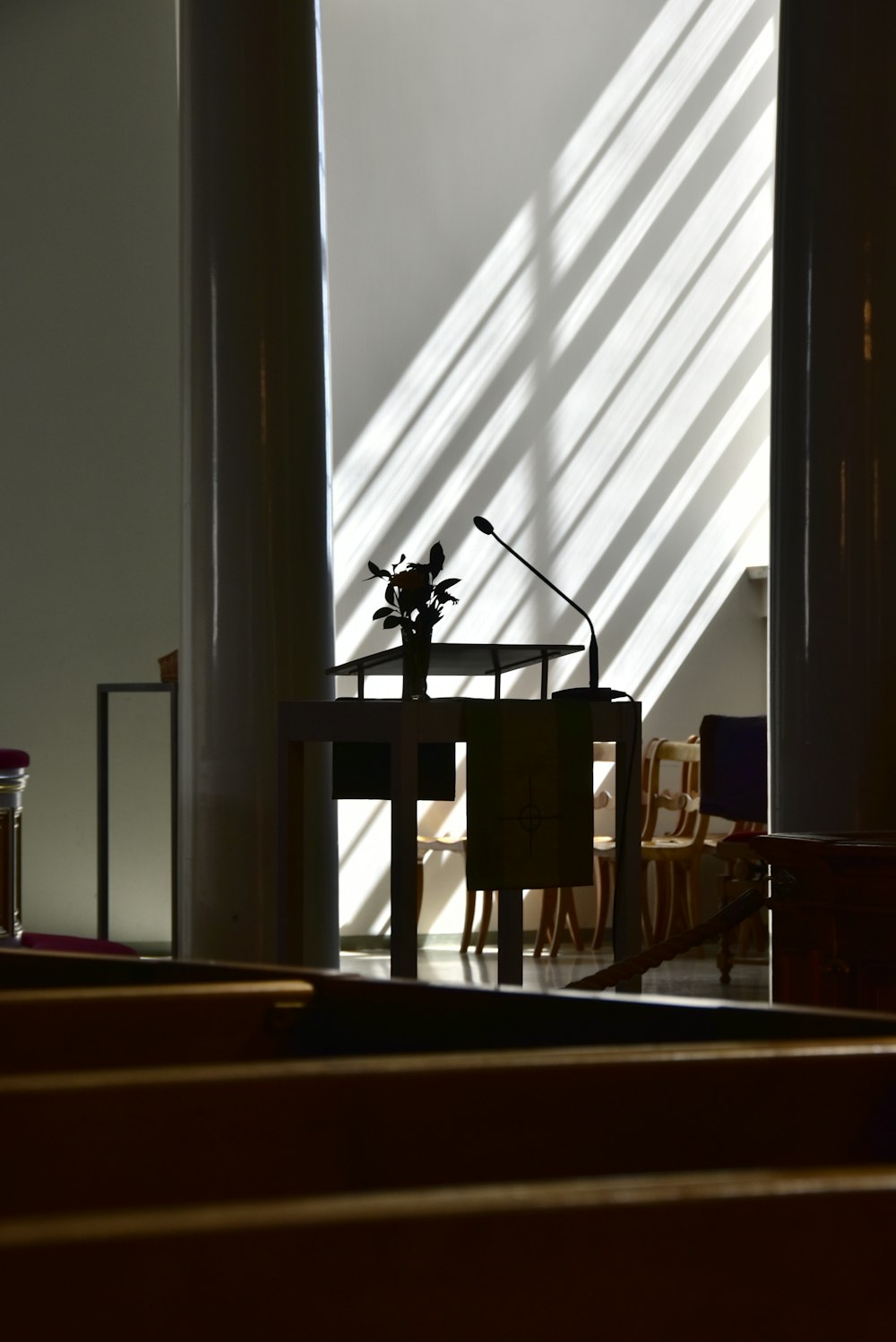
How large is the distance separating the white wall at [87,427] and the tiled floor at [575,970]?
132cm

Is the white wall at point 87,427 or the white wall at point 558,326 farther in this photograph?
the white wall at point 558,326

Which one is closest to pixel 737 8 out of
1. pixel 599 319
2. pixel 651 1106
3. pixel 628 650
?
pixel 599 319

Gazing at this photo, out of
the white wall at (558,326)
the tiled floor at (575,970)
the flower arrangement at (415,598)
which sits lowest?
the tiled floor at (575,970)

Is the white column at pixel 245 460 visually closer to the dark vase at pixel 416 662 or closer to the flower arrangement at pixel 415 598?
the flower arrangement at pixel 415 598

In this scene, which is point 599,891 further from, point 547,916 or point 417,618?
point 417,618

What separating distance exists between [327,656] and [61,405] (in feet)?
10.7

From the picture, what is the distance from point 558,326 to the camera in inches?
325

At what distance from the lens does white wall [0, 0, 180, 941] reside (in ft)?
24.1

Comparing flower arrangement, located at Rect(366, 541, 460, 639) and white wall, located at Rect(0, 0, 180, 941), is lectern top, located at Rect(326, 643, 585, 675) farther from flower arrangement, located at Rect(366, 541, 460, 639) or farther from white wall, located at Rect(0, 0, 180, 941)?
white wall, located at Rect(0, 0, 180, 941)

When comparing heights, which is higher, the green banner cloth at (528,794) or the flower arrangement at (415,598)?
the flower arrangement at (415,598)

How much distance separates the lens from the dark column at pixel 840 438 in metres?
4.09

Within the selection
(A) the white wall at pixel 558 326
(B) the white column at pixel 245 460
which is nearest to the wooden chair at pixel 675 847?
(A) the white wall at pixel 558 326

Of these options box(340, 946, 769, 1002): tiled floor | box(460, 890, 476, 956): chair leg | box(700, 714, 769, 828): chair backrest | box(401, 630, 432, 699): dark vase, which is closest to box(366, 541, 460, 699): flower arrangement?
box(401, 630, 432, 699): dark vase

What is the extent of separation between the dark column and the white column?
161 centimetres
